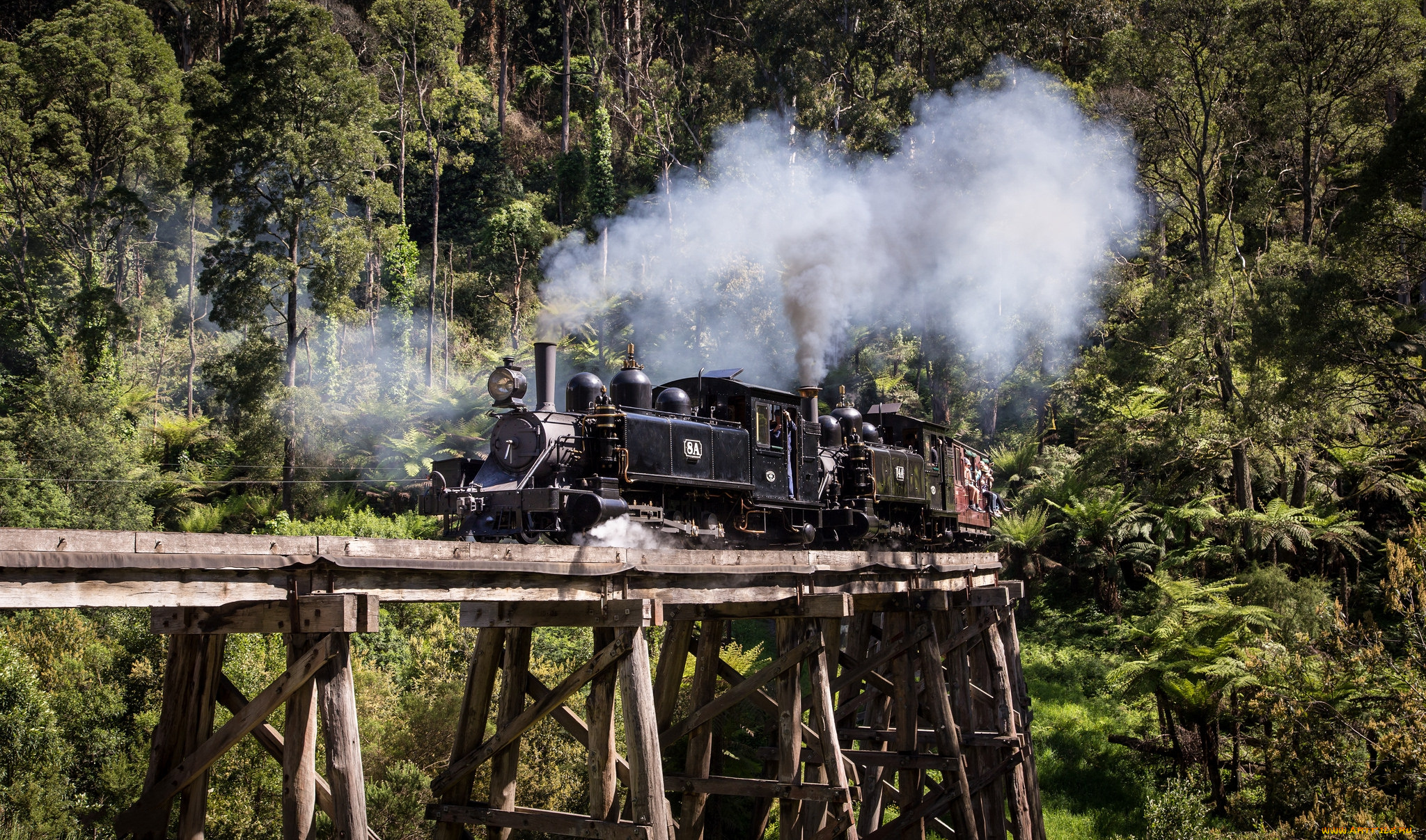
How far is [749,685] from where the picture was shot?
29.0 feet

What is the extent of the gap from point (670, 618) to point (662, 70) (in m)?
40.3

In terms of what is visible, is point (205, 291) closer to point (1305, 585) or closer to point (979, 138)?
point (979, 138)

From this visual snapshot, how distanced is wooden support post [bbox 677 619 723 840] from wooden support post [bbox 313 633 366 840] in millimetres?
4690

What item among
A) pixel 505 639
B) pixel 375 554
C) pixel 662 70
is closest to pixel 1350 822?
pixel 505 639

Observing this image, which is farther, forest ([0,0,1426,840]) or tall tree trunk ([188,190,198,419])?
tall tree trunk ([188,190,198,419])

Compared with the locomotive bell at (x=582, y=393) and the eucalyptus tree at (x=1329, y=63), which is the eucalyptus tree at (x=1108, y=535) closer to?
the eucalyptus tree at (x=1329, y=63)

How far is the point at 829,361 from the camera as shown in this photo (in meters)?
37.3

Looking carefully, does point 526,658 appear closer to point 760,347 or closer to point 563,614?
point 563,614

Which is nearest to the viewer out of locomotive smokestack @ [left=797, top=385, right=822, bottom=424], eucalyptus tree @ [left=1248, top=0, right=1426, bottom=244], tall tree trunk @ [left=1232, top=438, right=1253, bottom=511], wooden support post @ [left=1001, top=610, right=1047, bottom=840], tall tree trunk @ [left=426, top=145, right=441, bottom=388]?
wooden support post @ [left=1001, top=610, right=1047, bottom=840]

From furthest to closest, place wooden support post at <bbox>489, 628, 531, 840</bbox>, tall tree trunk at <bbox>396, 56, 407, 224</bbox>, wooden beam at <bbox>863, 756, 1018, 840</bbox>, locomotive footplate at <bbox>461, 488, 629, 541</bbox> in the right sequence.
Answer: tall tree trunk at <bbox>396, 56, 407, 224</bbox> → wooden beam at <bbox>863, 756, 1018, 840</bbox> → locomotive footplate at <bbox>461, 488, 629, 541</bbox> → wooden support post at <bbox>489, 628, 531, 840</bbox>

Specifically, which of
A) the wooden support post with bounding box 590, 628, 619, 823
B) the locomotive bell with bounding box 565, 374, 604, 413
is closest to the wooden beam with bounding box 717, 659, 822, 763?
the wooden support post with bounding box 590, 628, 619, 823

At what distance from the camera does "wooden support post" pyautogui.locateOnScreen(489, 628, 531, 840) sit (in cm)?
764

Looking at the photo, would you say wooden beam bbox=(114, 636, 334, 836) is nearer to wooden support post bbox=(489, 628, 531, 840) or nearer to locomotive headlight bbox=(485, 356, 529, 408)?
wooden support post bbox=(489, 628, 531, 840)

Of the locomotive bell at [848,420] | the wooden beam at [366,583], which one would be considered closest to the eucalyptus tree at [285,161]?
the locomotive bell at [848,420]
